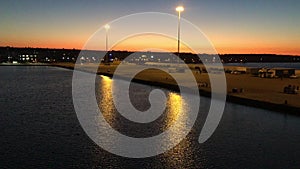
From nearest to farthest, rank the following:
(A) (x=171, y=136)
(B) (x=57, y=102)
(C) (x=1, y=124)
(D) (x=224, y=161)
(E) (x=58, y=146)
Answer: (D) (x=224, y=161) → (E) (x=58, y=146) → (A) (x=171, y=136) → (C) (x=1, y=124) → (B) (x=57, y=102)

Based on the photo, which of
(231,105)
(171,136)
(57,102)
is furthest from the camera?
(57,102)

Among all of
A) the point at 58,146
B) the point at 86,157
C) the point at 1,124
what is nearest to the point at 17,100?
the point at 1,124

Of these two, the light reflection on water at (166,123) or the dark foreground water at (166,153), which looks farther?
the light reflection on water at (166,123)

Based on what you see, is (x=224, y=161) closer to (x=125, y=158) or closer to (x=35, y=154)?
(x=125, y=158)

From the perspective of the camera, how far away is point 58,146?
11820mm

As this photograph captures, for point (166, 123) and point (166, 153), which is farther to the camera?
point (166, 123)

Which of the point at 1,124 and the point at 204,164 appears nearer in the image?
the point at 204,164

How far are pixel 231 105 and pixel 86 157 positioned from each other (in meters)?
13.4

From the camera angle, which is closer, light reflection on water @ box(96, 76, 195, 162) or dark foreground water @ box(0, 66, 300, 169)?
dark foreground water @ box(0, 66, 300, 169)

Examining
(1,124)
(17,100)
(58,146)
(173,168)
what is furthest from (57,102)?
(173,168)

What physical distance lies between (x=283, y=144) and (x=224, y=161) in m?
3.44

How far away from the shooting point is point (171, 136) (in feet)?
44.4

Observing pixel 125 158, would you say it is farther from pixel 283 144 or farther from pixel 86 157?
pixel 283 144

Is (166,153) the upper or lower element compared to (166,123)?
lower
